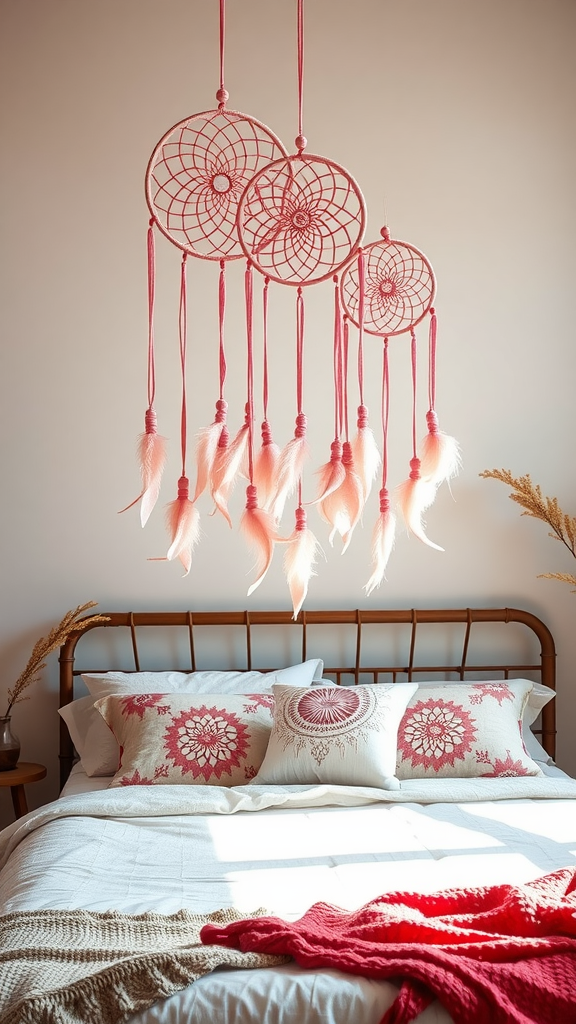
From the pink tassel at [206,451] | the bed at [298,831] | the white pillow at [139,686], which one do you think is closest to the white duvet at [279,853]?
the bed at [298,831]

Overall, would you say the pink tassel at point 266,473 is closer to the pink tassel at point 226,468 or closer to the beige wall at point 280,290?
the pink tassel at point 226,468

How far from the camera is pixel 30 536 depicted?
350 cm

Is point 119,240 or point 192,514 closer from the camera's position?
point 192,514

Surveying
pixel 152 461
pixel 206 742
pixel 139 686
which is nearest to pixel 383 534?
pixel 152 461

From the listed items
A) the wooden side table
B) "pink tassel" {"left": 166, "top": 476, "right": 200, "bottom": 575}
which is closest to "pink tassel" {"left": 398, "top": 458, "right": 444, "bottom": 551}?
"pink tassel" {"left": 166, "top": 476, "right": 200, "bottom": 575}

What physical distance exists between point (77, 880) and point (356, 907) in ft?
2.07

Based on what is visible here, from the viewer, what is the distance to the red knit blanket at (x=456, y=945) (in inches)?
55.4

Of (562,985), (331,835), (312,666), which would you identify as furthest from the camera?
(312,666)

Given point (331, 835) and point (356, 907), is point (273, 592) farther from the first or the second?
point (356, 907)

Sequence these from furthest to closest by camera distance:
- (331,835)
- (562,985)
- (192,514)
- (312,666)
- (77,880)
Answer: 1. (312,666)
2. (331,835)
3. (77,880)
4. (192,514)
5. (562,985)

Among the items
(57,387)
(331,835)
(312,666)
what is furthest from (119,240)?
(331,835)

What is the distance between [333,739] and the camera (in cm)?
280

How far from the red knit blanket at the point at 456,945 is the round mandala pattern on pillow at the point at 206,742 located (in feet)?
3.71

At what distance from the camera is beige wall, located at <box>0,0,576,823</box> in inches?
138
